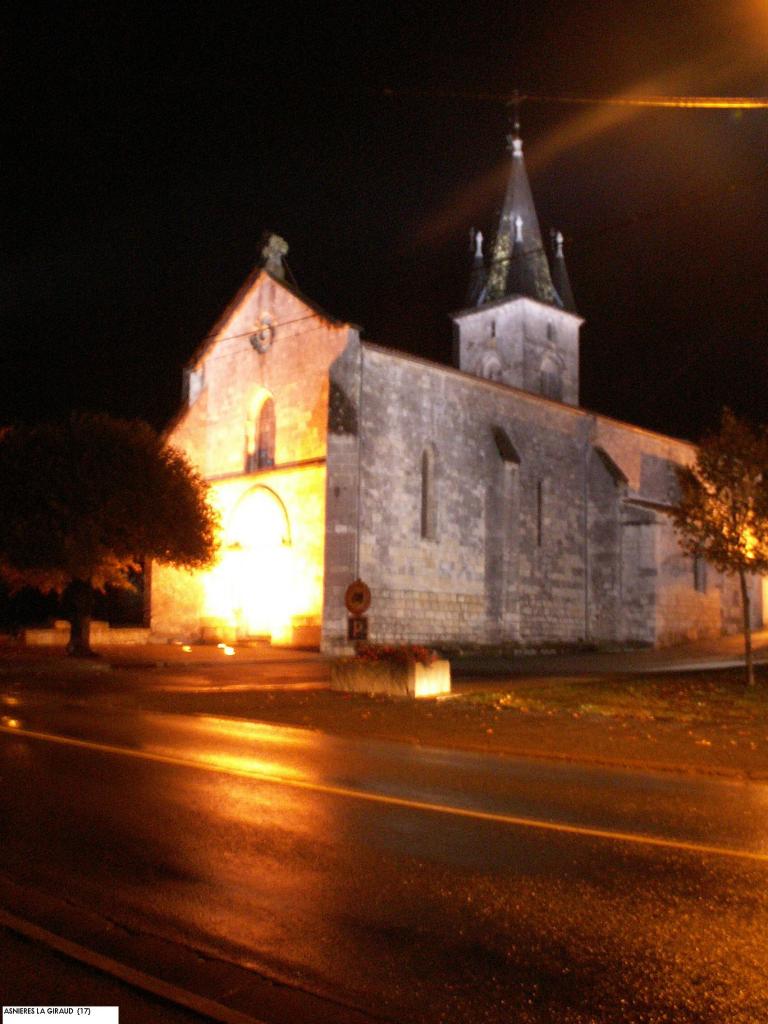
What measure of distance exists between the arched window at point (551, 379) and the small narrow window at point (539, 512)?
1083 cm

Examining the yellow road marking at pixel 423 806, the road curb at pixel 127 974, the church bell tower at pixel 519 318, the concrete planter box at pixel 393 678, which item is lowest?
the yellow road marking at pixel 423 806

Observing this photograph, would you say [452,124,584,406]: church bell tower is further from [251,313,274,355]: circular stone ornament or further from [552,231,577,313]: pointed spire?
[251,313,274,355]: circular stone ornament

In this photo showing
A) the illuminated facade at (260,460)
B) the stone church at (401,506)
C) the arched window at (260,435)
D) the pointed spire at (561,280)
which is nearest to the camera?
the stone church at (401,506)

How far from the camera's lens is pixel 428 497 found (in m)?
36.9

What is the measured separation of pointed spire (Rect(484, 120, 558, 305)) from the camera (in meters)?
50.3

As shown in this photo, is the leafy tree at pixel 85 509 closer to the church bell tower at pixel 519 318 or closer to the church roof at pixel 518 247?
the church bell tower at pixel 519 318

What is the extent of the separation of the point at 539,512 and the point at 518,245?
15.8 meters

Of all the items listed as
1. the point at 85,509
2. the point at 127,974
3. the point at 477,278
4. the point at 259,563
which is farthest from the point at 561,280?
the point at 127,974

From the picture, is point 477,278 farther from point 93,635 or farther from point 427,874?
point 427,874

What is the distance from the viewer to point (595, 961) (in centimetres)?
483

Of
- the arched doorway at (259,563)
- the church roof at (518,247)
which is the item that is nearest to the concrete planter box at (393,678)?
the arched doorway at (259,563)

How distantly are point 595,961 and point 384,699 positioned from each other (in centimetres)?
1435

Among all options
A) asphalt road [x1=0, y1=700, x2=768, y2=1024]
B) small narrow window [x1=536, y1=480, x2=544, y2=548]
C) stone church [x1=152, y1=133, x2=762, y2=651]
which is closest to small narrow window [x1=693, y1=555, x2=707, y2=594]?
stone church [x1=152, y1=133, x2=762, y2=651]

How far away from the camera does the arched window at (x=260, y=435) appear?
38.4 metres
